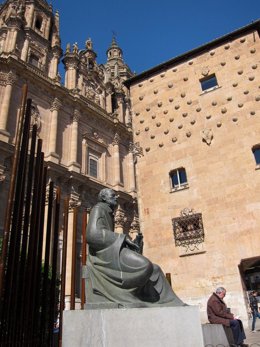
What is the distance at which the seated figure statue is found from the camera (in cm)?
432

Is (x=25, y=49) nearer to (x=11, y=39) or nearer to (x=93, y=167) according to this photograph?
(x=11, y=39)

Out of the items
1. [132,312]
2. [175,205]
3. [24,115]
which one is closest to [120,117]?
[175,205]

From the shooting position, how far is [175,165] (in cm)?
1169

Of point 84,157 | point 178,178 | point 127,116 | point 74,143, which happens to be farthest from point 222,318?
point 127,116

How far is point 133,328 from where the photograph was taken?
12.8 ft

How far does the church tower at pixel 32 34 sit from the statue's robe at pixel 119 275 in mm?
21481

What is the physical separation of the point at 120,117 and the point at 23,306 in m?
28.7

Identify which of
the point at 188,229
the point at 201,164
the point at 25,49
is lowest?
the point at 188,229

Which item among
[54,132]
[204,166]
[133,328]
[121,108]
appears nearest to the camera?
[133,328]

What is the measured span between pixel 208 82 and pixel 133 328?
10563 mm

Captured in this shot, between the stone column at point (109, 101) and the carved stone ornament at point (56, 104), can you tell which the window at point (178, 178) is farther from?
the stone column at point (109, 101)

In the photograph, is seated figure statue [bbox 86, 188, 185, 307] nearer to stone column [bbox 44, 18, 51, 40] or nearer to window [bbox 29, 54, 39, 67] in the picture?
window [bbox 29, 54, 39, 67]

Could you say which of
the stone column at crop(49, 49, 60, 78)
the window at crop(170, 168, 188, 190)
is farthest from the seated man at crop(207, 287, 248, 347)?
the stone column at crop(49, 49, 60, 78)

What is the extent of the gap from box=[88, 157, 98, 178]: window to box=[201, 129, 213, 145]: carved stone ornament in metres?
15.6
